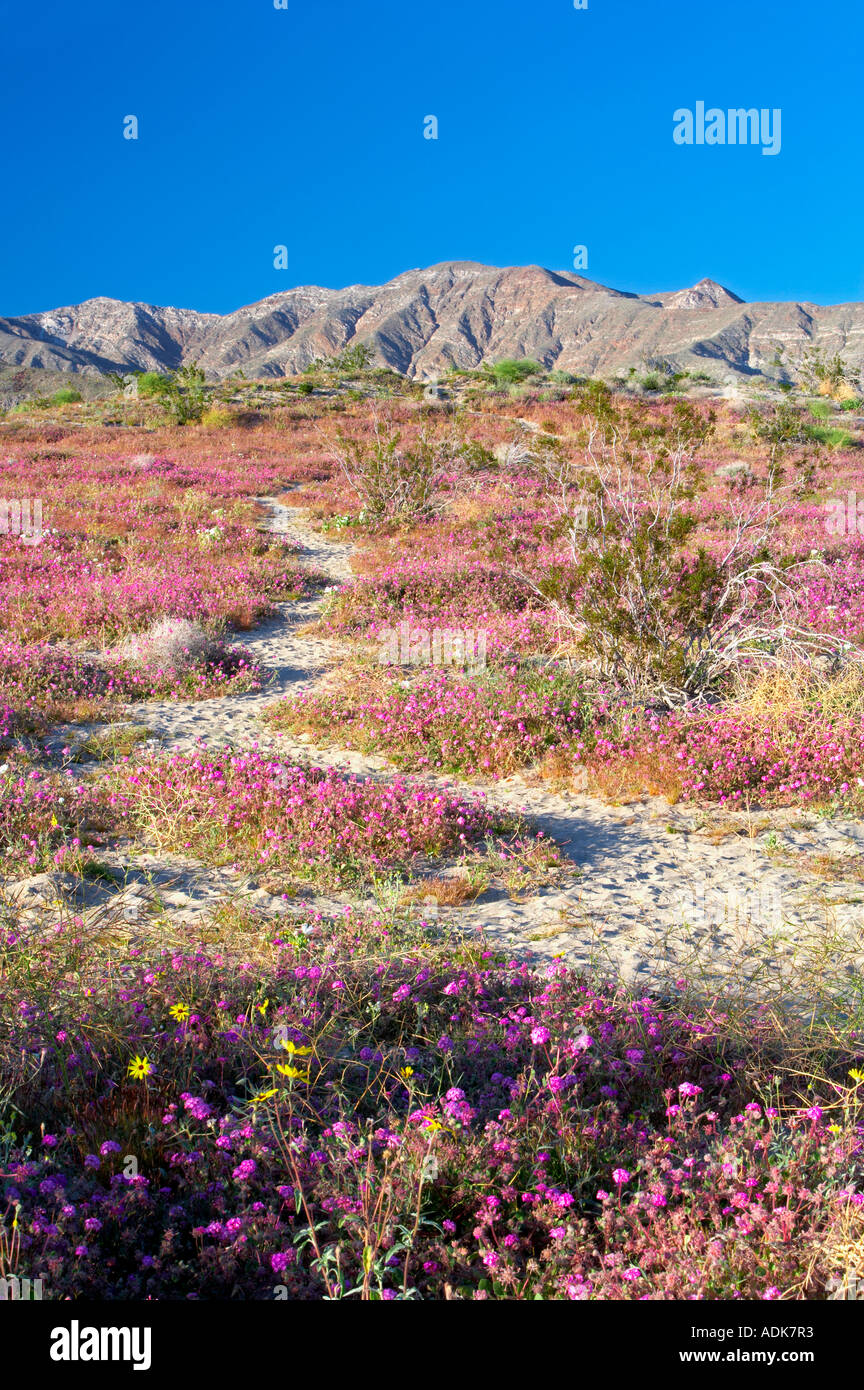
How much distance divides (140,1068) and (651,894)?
3.10 meters

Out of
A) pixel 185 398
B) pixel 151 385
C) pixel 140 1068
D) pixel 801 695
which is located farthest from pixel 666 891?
pixel 151 385

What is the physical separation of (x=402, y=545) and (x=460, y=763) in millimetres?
9480

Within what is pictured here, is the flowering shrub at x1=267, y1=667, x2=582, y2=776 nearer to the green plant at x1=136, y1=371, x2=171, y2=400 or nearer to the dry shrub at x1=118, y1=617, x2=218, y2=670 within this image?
the dry shrub at x1=118, y1=617, x2=218, y2=670

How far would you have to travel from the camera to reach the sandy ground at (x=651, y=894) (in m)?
4.15

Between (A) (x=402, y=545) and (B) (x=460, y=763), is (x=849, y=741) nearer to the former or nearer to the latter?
(B) (x=460, y=763)

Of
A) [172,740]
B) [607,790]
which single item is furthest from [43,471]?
[607,790]

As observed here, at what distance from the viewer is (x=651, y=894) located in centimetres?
489

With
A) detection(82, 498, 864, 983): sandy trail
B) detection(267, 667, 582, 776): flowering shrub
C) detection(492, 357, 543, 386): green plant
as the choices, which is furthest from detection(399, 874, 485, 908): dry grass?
detection(492, 357, 543, 386): green plant

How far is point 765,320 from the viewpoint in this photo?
17450 cm

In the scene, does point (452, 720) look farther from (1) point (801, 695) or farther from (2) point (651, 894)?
(1) point (801, 695)

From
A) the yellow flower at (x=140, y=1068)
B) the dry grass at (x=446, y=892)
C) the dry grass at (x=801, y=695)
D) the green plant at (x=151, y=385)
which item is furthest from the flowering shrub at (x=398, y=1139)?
the green plant at (x=151, y=385)

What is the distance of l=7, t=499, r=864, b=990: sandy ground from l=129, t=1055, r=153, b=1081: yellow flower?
124cm

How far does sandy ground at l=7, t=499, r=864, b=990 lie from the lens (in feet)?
13.6

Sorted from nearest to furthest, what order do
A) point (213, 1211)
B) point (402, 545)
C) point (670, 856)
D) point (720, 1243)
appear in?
point (720, 1243) → point (213, 1211) → point (670, 856) → point (402, 545)
